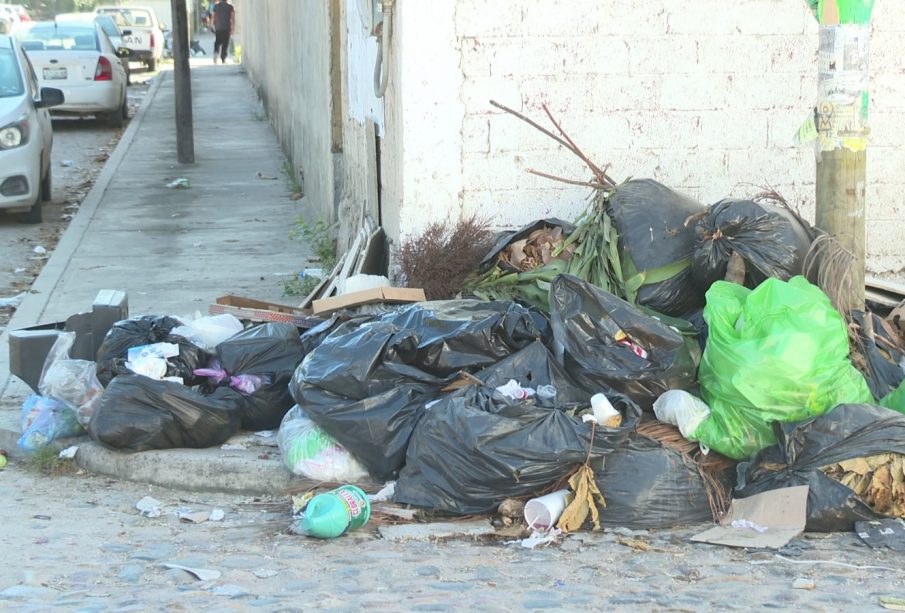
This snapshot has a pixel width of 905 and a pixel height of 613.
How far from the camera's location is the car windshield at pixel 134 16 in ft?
108

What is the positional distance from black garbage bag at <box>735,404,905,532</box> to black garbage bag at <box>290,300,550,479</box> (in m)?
1.16

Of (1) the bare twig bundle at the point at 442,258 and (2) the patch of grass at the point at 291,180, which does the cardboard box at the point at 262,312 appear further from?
(2) the patch of grass at the point at 291,180

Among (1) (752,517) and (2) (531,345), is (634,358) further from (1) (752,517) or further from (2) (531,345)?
(1) (752,517)

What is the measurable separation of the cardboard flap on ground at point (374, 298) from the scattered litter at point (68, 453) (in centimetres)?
136

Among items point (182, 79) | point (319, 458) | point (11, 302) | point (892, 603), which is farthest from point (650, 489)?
point (182, 79)

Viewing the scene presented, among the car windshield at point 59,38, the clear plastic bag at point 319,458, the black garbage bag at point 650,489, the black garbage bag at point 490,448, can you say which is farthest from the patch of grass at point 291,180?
the black garbage bag at point 650,489

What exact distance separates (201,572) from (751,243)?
2827 mm

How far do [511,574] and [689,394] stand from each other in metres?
1.27

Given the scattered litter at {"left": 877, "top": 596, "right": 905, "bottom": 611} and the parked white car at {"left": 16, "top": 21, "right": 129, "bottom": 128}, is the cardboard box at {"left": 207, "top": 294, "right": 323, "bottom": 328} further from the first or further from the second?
the parked white car at {"left": 16, "top": 21, "right": 129, "bottom": 128}

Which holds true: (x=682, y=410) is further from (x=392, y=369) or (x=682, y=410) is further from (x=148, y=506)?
(x=148, y=506)

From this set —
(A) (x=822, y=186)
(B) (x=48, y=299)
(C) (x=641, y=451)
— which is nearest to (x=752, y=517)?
(C) (x=641, y=451)

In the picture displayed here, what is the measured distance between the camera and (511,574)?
4.07m

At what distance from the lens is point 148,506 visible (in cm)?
479

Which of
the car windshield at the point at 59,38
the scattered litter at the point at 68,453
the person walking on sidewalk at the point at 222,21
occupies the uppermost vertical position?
the person walking on sidewalk at the point at 222,21
